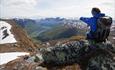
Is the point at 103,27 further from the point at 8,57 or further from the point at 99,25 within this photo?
the point at 8,57

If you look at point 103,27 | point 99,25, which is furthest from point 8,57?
point 103,27

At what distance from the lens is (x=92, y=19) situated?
48.8 ft

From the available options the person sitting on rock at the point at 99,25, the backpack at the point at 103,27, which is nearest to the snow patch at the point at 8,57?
the person sitting on rock at the point at 99,25

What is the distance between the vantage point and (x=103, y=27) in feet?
47.6

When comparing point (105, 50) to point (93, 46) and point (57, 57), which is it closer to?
point (93, 46)

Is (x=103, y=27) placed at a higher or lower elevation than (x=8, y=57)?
higher

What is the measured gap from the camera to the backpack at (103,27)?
1430cm

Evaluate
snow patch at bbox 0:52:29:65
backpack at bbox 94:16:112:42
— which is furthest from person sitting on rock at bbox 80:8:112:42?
snow patch at bbox 0:52:29:65

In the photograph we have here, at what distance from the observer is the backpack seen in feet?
46.9

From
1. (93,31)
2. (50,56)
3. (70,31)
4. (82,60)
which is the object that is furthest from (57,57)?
(70,31)

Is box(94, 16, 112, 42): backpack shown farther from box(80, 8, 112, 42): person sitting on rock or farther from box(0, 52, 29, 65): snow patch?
box(0, 52, 29, 65): snow patch

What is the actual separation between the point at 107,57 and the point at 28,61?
5018mm

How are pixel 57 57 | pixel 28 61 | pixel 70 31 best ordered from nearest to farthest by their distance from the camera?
pixel 57 57
pixel 28 61
pixel 70 31

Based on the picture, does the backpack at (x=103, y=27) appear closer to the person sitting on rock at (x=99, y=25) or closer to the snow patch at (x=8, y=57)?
the person sitting on rock at (x=99, y=25)
